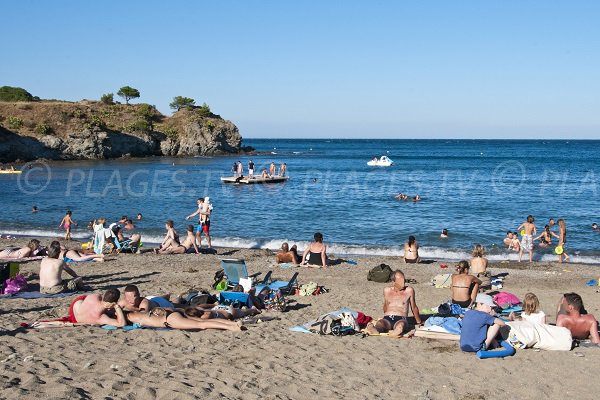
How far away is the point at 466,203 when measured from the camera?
113ft

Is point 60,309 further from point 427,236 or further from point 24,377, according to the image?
point 427,236

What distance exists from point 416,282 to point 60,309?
8.02 meters

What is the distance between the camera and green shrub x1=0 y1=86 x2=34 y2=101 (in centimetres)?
9318

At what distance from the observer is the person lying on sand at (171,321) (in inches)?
339

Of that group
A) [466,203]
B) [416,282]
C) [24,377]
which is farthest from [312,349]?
[466,203]

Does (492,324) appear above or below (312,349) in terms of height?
above

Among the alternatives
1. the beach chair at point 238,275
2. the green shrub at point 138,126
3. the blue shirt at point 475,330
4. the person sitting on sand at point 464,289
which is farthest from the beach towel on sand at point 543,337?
the green shrub at point 138,126

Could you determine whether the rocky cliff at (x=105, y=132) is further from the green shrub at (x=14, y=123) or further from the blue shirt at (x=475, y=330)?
the blue shirt at (x=475, y=330)

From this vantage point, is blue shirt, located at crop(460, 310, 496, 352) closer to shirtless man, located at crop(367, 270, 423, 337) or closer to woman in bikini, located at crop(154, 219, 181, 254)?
shirtless man, located at crop(367, 270, 423, 337)

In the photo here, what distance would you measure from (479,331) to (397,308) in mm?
1618

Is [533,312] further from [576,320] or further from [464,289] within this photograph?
[464,289]

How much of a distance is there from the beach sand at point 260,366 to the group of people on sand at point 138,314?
0.60ft

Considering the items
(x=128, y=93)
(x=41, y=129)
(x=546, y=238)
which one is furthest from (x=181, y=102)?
(x=546, y=238)

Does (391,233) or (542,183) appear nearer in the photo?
(391,233)
